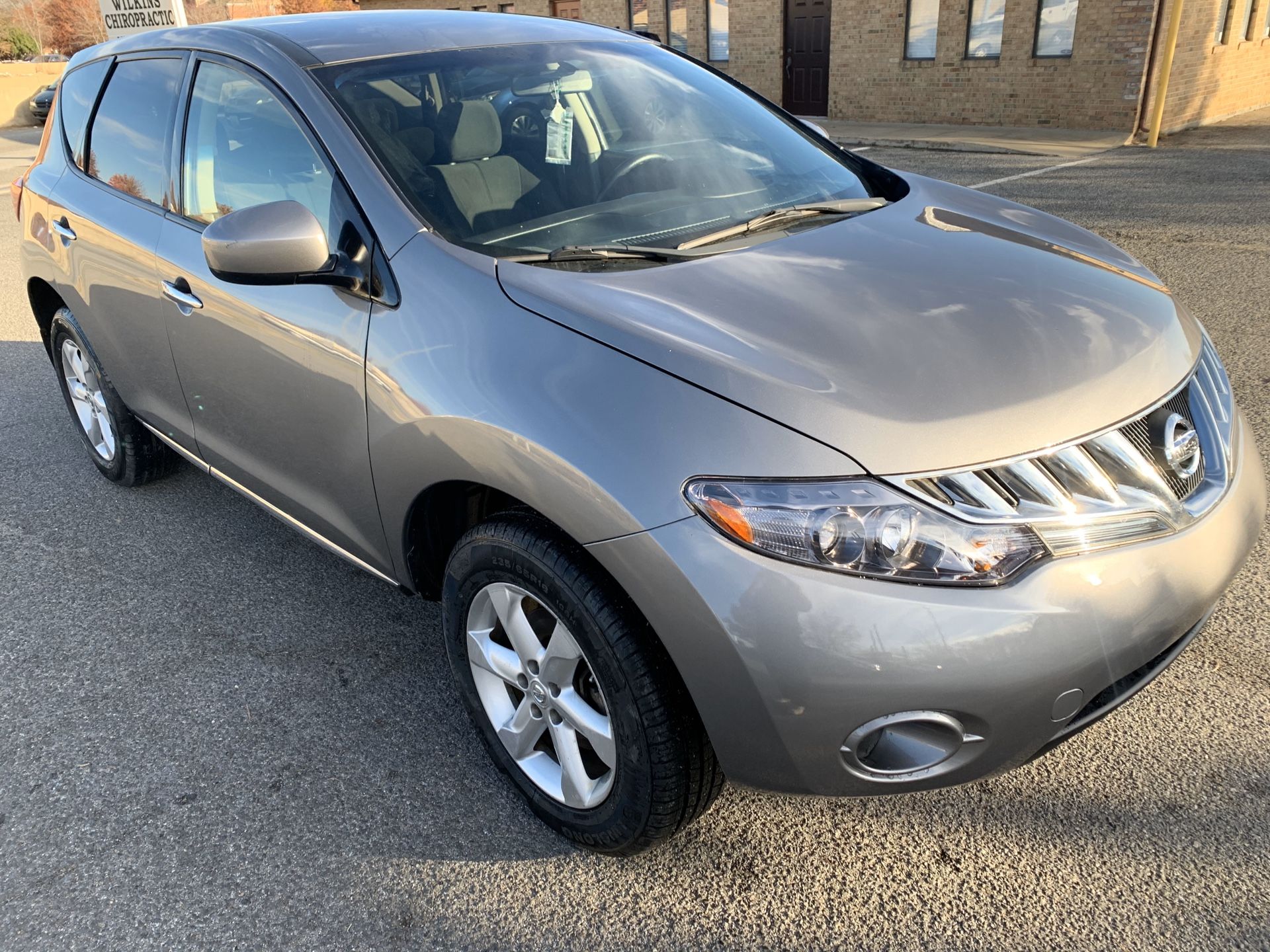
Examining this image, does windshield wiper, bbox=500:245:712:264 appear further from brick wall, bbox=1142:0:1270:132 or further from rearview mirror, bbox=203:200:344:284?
brick wall, bbox=1142:0:1270:132

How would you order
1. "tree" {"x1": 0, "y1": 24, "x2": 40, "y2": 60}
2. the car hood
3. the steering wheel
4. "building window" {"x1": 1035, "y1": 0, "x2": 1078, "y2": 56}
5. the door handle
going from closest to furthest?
the car hood < the steering wheel < the door handle < "building window" {"x1": 1035, "y1": 0, "x2": 1078, "y2": 56} < "tree" {"x1": 0, "y1": 24, "x2": 40, "y2": 60}

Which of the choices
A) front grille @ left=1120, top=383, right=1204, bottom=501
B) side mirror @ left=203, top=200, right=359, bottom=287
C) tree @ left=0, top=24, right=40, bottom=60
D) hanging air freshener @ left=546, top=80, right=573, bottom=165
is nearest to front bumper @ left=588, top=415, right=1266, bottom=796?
front grille @ left=1120, top=383, right=1204, bottom=501

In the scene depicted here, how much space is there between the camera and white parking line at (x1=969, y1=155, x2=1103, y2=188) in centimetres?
1009

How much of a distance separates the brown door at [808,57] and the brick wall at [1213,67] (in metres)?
5.61

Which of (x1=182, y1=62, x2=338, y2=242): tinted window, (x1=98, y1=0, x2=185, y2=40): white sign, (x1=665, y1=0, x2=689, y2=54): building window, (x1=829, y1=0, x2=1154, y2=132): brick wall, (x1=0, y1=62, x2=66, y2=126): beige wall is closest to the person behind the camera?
(x1=182, y1=62, x2=338, y2=242): tinted window

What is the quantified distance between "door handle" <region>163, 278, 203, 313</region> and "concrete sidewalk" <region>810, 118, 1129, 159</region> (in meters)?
11.7

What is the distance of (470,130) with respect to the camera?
A: 2605mm

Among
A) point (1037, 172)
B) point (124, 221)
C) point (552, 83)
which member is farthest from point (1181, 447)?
point (1037, 172)

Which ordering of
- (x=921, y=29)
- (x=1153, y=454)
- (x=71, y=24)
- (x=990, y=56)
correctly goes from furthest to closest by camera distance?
(x=71, y=24), (x=921, y=29), (x=990, y=56), (x=1153, y=454)

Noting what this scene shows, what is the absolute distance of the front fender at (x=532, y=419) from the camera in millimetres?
1749

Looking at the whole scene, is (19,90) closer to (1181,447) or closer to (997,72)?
(997,72)

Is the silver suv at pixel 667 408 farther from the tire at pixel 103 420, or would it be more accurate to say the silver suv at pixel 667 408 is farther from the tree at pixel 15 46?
the tree at pixel 15 46

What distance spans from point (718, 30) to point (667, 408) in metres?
19.1

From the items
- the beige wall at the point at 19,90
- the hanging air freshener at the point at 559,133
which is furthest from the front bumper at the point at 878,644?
the beige wall at the point at 19,90
